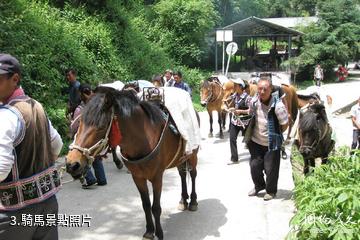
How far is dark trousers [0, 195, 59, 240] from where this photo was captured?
2826 mm

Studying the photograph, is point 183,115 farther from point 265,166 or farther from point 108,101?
point 108,101

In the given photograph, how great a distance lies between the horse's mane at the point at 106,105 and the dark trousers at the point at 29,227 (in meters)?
0.88

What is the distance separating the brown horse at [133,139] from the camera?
11.9 ft

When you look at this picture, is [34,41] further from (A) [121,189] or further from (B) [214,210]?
(B) [214,210]

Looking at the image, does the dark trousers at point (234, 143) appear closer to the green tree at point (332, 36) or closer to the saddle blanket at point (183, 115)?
the saddle blanket at point (183, 115)

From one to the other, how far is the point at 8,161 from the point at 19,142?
0.17 metres

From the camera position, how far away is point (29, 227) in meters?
2.93

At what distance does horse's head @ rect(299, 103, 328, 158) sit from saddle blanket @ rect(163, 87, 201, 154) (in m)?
1.54

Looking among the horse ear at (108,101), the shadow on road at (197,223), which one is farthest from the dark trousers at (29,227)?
the shadow on road at (197,223)

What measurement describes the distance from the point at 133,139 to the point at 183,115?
124cm

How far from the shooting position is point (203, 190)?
692 centimetres

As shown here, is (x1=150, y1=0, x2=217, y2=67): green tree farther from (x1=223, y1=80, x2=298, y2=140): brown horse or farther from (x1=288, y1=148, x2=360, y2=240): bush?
(x1=288, y1=148, x2=360, y2=240): bush

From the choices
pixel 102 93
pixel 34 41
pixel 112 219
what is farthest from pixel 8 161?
pixel 34 41

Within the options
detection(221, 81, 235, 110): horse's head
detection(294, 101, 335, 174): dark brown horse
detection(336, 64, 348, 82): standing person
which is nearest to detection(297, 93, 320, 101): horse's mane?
detection(294, 101, 335, 174): dark brown horse
